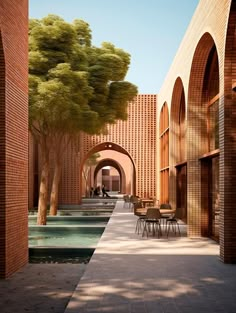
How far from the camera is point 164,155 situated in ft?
A: 71.7

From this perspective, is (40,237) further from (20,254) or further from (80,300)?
(80,300)

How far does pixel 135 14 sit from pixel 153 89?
14712mm

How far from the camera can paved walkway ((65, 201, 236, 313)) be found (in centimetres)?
498

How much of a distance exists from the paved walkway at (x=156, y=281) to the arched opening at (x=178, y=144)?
628cm

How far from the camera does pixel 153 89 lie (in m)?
25.9

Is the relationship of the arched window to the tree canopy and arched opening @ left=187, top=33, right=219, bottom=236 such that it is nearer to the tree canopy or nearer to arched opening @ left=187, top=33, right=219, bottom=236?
arched opening @ left=187, top=33, right=219, bottom=236

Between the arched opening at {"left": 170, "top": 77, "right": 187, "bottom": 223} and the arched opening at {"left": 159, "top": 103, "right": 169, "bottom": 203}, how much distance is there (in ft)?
9.83

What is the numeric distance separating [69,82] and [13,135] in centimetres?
771

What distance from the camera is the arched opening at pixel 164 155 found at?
20453 mm

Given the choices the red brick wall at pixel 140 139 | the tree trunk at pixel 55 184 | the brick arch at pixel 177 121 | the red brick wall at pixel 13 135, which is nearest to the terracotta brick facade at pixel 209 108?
the brick arch at pixel 177 121

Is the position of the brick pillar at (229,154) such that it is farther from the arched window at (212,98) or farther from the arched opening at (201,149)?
the arched opening at (201,149)

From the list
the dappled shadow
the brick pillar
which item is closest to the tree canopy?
the brick pillar

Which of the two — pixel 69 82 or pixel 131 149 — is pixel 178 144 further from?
pixel 131 149

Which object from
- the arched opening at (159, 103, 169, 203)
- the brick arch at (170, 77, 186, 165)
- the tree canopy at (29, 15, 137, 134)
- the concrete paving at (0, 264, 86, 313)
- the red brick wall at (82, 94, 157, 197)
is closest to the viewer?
the concrete paving at (0, 264, 86, 313)
